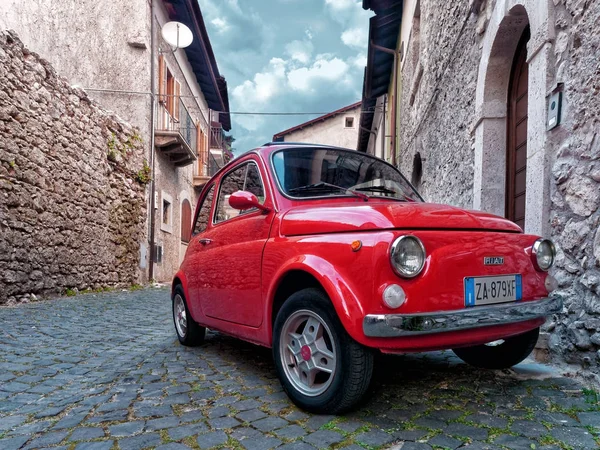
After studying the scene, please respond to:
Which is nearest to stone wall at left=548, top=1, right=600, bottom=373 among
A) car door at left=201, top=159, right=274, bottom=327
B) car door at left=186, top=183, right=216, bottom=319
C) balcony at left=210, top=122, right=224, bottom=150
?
car door at left=201, top=159, right=274, bottom=327

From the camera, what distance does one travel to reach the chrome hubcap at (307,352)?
2367mm

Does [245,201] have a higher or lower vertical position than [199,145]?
lower

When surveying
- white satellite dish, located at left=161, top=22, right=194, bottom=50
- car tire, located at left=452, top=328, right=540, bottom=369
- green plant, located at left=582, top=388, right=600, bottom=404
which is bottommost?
green plant, located at left=582, top=388, right=600, bottom=404

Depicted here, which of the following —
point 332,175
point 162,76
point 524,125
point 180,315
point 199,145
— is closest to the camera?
point 332,175

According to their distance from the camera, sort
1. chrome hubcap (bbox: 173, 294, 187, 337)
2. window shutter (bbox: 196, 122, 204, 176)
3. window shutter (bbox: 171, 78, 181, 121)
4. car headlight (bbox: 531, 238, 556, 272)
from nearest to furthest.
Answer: car headlight (bbox: 531, 238, 556, 272) < chrome hubcap (bbox: 173, 294, 187, 337) < window shutter (bbox: 171, 78, 181, 121) < window shutter (bbox: 196, 122, 204, 176)

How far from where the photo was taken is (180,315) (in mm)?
4316

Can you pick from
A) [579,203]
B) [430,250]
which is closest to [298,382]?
→ [430,250]

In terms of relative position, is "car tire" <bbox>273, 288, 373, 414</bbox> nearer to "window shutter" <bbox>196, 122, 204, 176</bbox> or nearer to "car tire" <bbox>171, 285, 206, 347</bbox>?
"car tire" <bbox>171, 285, 206, 347</bbox>

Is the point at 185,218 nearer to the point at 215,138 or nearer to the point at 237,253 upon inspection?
the point at 215,138

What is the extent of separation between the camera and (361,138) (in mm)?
22672

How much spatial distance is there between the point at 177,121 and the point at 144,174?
316 centimetres

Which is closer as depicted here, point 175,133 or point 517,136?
point 517,136

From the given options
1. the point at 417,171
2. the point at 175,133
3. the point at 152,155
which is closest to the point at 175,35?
the point at 175,133

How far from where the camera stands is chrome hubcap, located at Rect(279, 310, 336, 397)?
2367 mm
